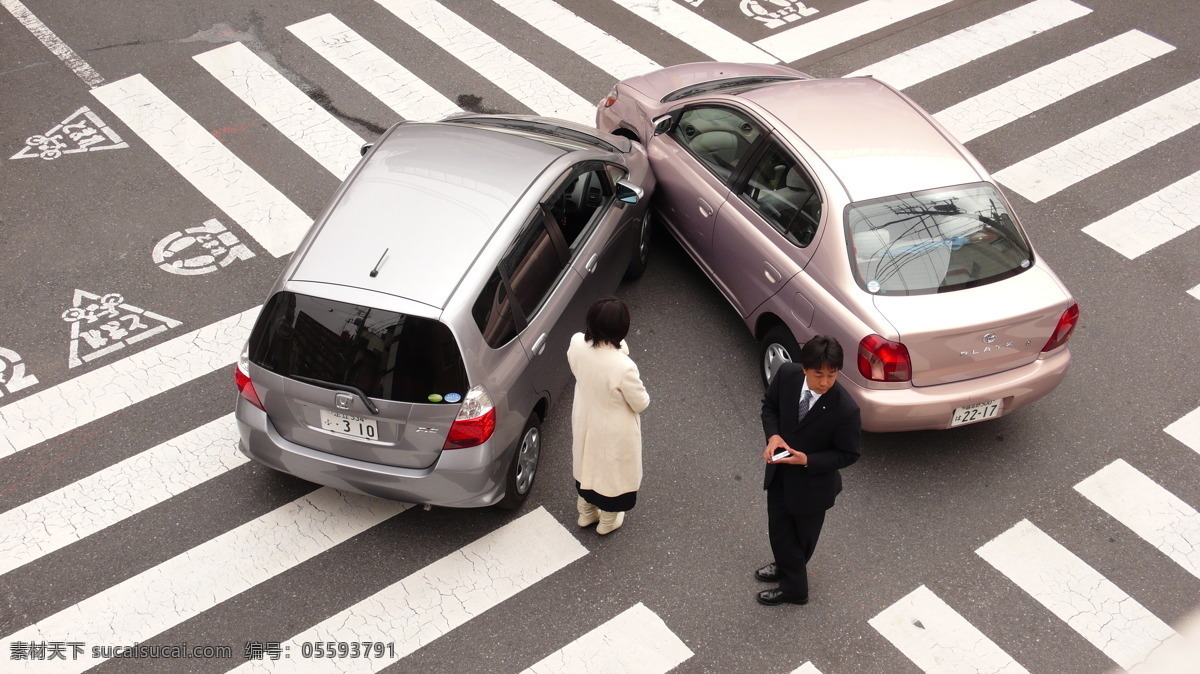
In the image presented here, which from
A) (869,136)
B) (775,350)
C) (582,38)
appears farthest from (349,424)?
(582,38)

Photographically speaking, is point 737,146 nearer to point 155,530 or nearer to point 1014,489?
point 1014,489

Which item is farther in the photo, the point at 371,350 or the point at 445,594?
the point at 445,594

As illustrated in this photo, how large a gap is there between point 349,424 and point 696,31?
7046 mm

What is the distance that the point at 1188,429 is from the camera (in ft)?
21.6

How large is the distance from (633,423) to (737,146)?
2747 millimetres

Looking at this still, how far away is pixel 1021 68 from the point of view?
10344 mm

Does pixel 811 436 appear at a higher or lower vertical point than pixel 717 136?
lower

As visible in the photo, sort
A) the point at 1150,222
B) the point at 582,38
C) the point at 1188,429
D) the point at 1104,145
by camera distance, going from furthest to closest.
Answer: the point at 582,38
the point at 1104,145
the point at 1150,222
the point at 1188,429

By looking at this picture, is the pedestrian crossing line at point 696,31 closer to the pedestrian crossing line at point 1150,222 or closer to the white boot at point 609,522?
the pedestrian crossing line at point 1150,222

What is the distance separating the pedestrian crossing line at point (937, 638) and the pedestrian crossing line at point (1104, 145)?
14.8 ft

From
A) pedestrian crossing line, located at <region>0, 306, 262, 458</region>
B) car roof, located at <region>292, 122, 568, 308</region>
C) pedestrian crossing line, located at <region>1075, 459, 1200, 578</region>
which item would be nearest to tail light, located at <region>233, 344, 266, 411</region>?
car roof, located at <region>292, 122, 568, 308</region>

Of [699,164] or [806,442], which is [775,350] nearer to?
[699,164]

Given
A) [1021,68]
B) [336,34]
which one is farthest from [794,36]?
[336,34]

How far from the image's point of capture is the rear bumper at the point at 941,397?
5.91 m
